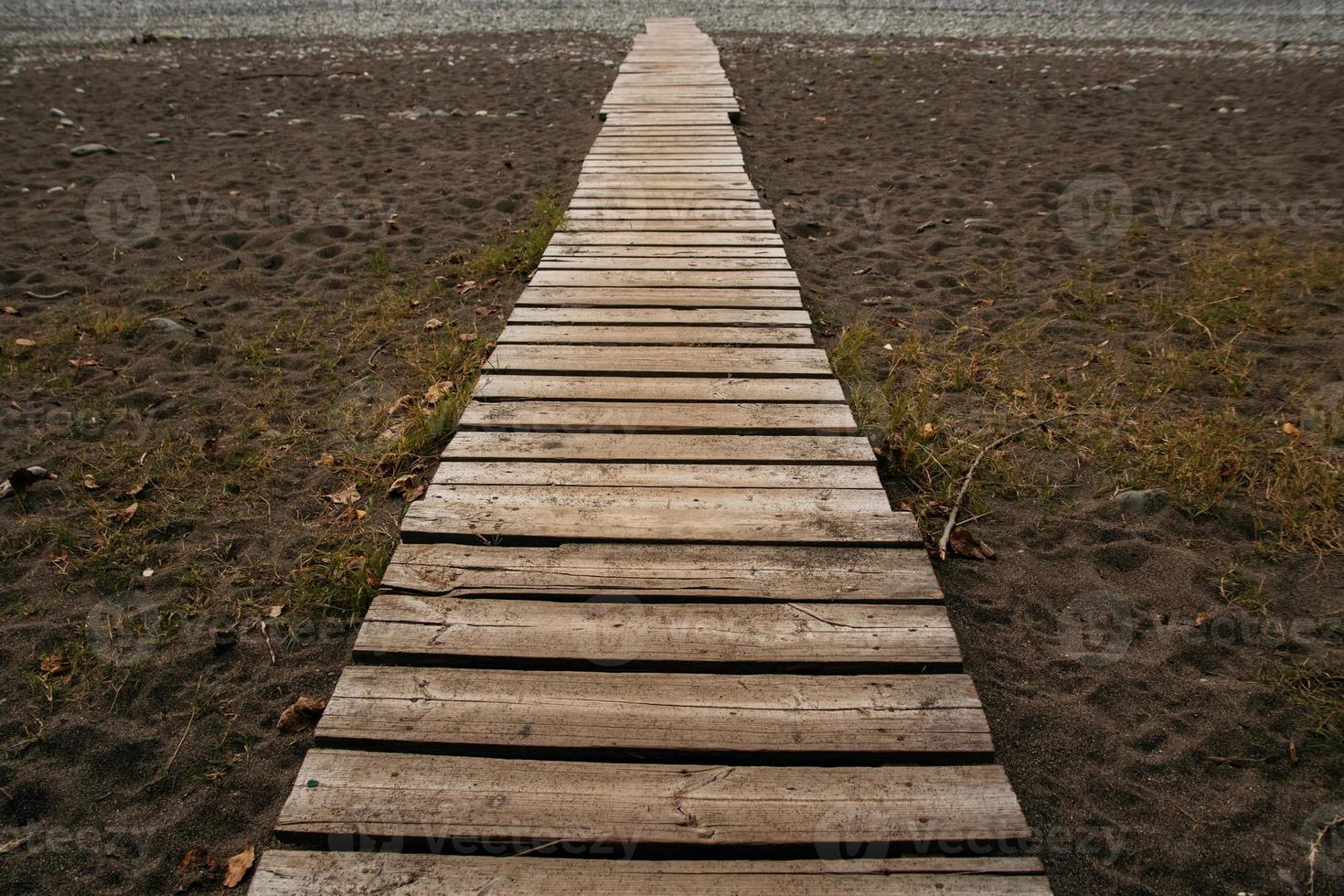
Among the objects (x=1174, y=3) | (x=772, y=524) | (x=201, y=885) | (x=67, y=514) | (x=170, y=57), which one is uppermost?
(x=1174, y=3)

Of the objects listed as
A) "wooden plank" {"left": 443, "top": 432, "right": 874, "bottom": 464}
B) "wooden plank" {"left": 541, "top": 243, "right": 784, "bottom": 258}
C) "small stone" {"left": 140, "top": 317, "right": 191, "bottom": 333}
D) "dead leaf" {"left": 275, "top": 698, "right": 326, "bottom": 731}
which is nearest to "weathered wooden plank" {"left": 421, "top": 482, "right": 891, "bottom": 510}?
"wooden plank" {"left": 443, "top": 432, "right": 874, "bottom": 464}

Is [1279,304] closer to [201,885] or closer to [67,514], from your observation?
[201,885]

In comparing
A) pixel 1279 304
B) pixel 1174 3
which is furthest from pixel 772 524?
pixel 1174 3

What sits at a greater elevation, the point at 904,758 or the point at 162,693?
the point at 904,758

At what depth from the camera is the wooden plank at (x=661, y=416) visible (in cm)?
286

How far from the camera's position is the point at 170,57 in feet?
32.2

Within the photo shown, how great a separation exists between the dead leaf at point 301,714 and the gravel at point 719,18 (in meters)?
12.5

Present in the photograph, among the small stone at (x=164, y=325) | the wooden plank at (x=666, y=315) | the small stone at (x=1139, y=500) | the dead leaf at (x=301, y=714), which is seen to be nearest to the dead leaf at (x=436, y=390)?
the wooden plank at (x=666, y=315)

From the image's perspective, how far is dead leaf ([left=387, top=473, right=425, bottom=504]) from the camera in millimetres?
2852

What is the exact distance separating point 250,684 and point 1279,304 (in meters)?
5.03

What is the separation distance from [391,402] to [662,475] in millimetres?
1499

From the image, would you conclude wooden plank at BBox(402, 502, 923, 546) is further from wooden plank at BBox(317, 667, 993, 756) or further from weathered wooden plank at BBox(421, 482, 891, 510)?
wooden plank at BBox(317, 667, 993, 756)

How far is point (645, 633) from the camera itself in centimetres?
204

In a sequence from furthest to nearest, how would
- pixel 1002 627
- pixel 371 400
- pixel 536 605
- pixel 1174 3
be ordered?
1. pixel 1174 3
2. pixel 371 400
3. pixel 1002 627
4. pixel 536 605
